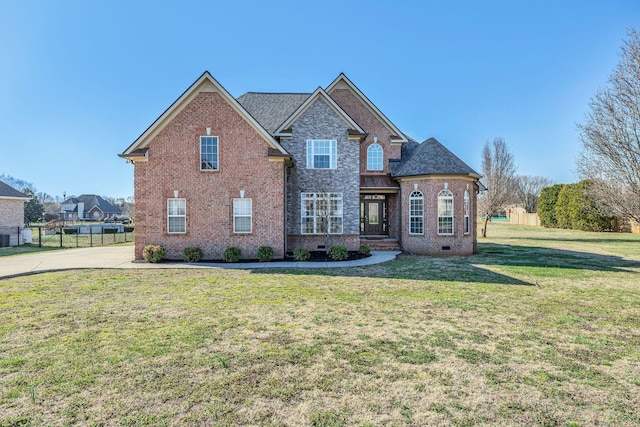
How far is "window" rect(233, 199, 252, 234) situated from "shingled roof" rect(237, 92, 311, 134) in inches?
215

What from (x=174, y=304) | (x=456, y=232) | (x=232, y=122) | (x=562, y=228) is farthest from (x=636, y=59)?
(x=562, y=228)

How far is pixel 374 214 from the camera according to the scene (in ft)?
71.1

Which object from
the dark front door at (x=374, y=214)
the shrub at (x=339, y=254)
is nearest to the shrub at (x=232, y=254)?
the shrub at (x=339, y=254)

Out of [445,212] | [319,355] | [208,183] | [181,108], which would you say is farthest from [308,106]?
[319,355]

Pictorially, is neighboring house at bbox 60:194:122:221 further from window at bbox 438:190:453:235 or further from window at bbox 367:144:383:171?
window at bbox 438:190:453:235

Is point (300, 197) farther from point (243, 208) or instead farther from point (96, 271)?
point (96, 271)

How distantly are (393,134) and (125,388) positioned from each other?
19.6m

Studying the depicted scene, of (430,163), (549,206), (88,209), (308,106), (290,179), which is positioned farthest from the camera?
(88,209)

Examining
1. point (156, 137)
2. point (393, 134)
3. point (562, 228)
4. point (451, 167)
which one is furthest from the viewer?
point (562, 228)

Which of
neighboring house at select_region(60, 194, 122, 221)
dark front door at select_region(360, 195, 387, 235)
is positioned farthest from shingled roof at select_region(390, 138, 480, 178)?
neighboring house at select_region(60, 194, 122, 221)

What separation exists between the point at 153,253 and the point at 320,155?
31.8ft

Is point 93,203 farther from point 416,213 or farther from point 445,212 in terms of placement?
point 445,212

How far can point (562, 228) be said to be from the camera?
4366 cm

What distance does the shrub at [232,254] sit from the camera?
15617 mm
